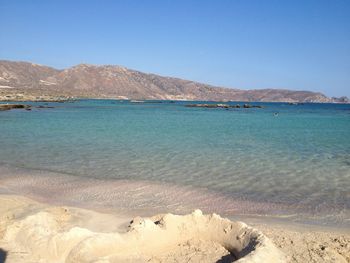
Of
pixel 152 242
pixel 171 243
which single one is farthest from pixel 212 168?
pixel 152 242

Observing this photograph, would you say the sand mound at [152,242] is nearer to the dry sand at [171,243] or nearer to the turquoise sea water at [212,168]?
the dry sand at [171,243]

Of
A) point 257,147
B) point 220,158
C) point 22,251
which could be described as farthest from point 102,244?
point 257,147

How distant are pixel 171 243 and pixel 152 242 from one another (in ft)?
1.08

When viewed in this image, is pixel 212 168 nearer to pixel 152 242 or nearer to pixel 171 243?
pixel 171 243

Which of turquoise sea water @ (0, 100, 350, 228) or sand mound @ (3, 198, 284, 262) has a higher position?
sand mound @ (3, 198, 284, 262)

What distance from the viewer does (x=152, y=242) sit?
5.66 metres

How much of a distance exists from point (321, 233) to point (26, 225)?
553cm

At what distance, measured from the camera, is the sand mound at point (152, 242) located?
516 centimetres

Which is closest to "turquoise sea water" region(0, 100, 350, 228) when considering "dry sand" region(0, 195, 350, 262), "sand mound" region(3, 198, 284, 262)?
"dry sand" region(0, 195, 350, 262)

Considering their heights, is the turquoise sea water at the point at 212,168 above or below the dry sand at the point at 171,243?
below

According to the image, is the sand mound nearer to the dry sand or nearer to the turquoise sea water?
the dry sand

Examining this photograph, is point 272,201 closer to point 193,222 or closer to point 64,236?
point 193,222

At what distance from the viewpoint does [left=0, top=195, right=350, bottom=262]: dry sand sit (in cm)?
518

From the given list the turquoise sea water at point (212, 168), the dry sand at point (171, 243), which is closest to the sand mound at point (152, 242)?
the dry sand at point (171, 243)
